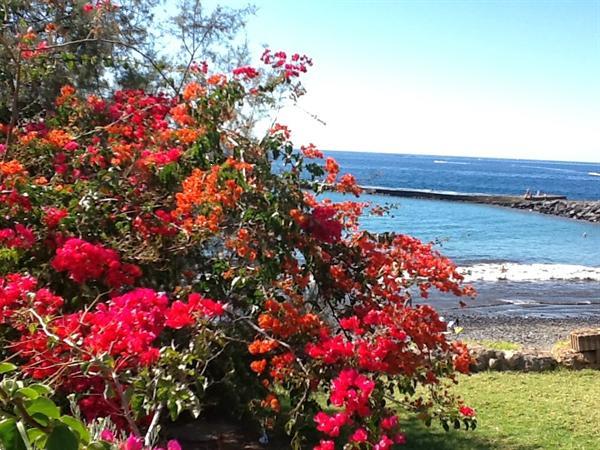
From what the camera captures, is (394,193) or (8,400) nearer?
(8,400)

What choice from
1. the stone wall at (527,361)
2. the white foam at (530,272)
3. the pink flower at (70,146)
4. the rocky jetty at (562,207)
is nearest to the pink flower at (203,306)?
the pink flower at (70,146)

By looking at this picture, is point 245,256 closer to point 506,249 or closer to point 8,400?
point 8,400

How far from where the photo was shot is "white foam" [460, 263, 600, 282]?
2214cm

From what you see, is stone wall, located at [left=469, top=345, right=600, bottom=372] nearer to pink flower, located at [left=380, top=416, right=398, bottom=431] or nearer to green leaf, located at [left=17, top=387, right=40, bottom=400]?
pink flower, located at [left=380, top=416, right=398, bottom=431]

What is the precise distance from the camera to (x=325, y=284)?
4191 mm

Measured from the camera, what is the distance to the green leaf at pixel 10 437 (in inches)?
36.5

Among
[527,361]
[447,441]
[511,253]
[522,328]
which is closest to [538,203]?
[511,253]

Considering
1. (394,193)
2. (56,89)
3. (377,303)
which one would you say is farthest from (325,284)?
(394,193)

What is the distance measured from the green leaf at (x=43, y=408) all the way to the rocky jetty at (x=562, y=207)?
47.1m

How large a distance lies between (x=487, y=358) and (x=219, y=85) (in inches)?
221

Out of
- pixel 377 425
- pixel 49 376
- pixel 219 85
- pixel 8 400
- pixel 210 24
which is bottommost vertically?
pixel 377 425

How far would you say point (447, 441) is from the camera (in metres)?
5.45

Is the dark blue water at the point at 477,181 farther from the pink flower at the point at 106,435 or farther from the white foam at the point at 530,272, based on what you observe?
the pink flower at the point at 106,435

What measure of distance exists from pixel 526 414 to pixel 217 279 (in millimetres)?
3650
